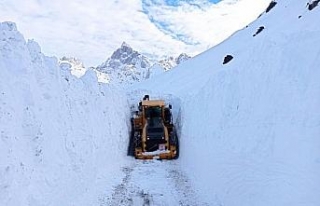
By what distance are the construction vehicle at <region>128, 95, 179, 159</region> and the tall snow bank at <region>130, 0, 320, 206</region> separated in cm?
248

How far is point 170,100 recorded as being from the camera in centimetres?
2533

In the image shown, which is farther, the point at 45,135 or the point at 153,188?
the point at 153,188

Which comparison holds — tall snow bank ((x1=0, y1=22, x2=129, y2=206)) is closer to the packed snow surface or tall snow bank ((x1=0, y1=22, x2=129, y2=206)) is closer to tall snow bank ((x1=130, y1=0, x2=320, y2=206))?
the packed snow surface

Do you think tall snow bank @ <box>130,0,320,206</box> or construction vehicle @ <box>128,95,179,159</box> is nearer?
tall snow bank @ <box>130,0,320,206</box>

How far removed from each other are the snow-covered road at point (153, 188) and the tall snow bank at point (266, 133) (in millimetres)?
461

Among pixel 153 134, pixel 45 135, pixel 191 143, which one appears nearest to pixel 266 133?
pixel 45 135

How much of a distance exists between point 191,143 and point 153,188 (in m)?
4.50

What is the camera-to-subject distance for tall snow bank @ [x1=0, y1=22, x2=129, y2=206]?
771cm

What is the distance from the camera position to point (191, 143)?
54.3 ft

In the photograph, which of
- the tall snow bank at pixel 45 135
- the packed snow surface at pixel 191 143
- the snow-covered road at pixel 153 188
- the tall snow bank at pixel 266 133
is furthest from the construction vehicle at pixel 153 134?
the tall snow bank at pixel 45 135

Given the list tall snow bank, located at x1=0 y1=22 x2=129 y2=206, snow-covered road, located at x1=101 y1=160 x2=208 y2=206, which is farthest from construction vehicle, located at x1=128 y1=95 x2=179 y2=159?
tall snow bank, located at x1=0 y1=22 x2=129 y2=206

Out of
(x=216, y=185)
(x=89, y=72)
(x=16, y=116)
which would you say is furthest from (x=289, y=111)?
(x=89, y=72)

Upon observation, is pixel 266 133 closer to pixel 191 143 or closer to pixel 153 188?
pixel 153 188

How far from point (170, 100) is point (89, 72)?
27.4 ft
